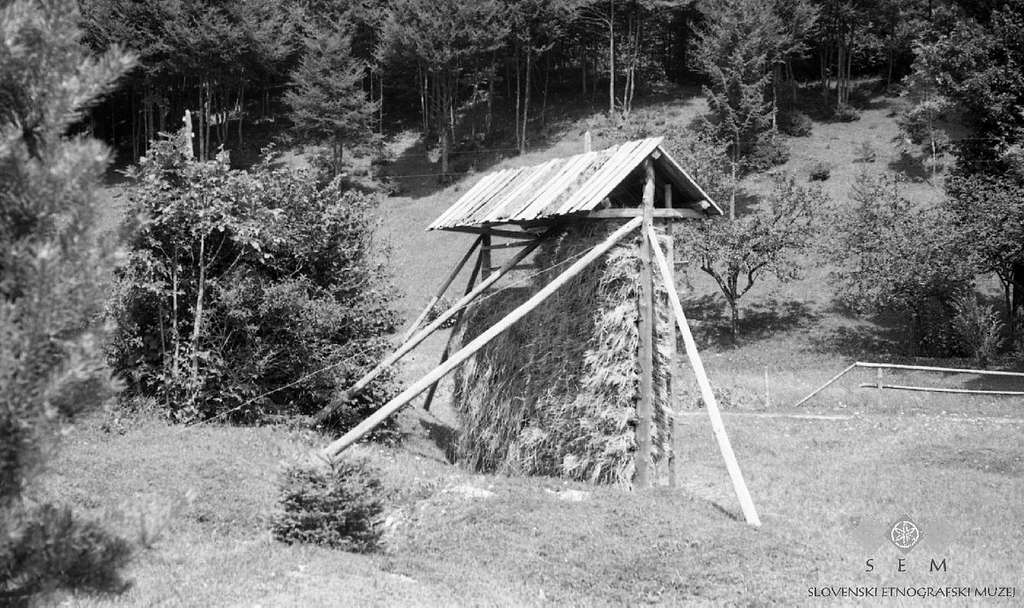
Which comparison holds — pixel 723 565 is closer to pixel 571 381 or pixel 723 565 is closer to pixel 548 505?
pixel 548 505

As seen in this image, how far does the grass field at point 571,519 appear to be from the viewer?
654 cm

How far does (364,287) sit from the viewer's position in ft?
45.8

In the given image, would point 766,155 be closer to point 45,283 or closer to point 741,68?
point 741,68

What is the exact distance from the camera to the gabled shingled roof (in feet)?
35.7

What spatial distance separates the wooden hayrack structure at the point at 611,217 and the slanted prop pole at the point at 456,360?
0.01m

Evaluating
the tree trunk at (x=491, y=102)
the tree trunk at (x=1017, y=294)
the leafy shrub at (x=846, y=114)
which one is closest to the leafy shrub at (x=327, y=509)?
the tree trunk at (x=1017, y=294)

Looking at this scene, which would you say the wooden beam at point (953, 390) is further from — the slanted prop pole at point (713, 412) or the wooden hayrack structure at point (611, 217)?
the slanted prop pole at point (713, 412)

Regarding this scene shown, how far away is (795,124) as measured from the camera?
4816cm

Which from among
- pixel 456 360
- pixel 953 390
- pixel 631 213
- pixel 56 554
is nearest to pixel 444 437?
pixel 456 360

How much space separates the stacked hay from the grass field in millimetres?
689

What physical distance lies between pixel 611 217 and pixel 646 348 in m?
2.01

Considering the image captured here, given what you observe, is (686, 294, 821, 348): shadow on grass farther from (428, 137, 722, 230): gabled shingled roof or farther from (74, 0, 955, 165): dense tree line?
(428, 137, 722, 230): gabled shingled roof

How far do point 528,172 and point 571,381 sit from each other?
4.33m
